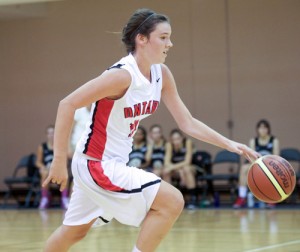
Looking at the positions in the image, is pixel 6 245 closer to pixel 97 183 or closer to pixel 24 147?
pixel 97 183

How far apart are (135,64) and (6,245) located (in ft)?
12.5

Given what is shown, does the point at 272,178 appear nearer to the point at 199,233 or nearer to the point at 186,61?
the point at 199,233

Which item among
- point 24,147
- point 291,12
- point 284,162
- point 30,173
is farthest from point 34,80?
point 284,162

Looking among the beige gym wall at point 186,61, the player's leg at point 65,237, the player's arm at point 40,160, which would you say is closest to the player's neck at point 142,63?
the player's leg at point 65,237

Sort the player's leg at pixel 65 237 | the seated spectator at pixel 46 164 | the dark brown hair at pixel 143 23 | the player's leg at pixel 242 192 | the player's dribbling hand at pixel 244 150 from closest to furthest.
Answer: the dark brown hair at pixel 143 23 < the player's leg at pixel 65 237 < the player's dribbling hand at pixel 244 150 < the player's leg at pixel 242 192 < the seated spectator at pixel 46 164

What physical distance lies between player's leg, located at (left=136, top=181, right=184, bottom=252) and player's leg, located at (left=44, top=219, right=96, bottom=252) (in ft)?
1.53

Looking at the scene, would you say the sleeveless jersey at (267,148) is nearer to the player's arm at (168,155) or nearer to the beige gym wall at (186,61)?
the beige gym wall at (186,61)

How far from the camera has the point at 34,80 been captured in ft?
49.0

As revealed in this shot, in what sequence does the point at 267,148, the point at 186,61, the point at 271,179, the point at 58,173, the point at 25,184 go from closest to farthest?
the point at 58,173 < the point at 271,179 < the point at 267,148 < the point at 186,61 < the point at 25,184

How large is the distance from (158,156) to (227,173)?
4.91 ft

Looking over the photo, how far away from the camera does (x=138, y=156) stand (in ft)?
40.6

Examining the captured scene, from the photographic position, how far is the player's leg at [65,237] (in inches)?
173

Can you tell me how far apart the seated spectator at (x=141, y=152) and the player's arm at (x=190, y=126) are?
298 inches

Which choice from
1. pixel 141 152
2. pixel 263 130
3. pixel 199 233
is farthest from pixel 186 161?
pixel 199 233
